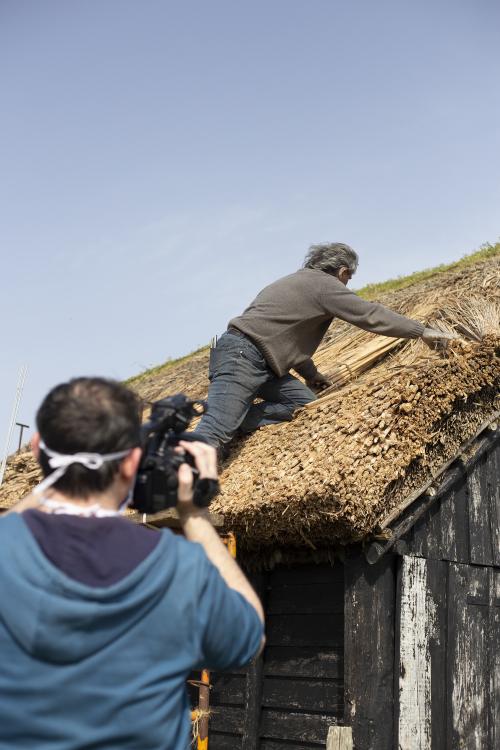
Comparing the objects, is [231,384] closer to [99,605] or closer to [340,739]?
[340,739]

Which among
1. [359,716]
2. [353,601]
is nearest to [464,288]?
[353,601]

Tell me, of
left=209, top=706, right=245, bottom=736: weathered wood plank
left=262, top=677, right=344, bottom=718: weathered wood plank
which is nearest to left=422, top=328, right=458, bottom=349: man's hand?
left=262, top=677, right=344, bottom=718: weathered wood plank

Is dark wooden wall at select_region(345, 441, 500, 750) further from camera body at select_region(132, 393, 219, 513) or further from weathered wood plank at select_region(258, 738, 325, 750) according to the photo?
camera body at select_region(132, 393, 219, 513)

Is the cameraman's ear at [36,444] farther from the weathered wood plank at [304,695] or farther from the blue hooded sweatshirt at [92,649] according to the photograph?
the weathered wood plank at [304,695]

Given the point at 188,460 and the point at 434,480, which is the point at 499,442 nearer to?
the point at 434,480

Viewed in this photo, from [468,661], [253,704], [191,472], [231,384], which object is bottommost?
[253,704]

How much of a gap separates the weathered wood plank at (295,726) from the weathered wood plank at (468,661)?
Answer: 28.8 inches

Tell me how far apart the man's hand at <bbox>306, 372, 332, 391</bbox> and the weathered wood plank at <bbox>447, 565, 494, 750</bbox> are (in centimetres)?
155

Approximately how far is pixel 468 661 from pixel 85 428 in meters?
4.35

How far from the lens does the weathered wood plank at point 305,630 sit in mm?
5152

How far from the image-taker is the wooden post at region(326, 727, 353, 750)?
4.52 metres

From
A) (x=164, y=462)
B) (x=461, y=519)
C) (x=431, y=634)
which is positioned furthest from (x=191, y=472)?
(x=461, y=519)

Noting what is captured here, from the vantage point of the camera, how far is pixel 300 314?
529 centimetres

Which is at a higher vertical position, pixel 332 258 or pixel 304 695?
pixel 332 258
